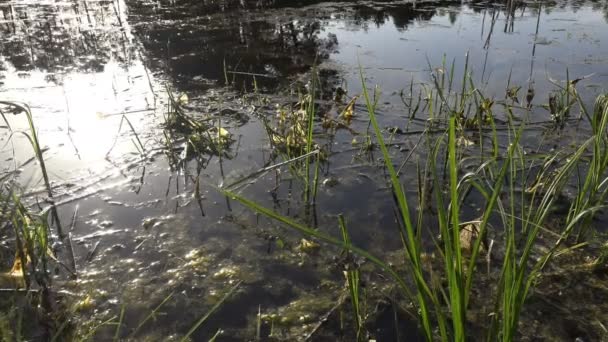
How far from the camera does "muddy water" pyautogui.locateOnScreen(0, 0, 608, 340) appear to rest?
6.05ft

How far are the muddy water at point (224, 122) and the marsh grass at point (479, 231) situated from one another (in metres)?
0.19

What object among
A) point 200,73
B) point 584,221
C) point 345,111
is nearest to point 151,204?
point 345,111

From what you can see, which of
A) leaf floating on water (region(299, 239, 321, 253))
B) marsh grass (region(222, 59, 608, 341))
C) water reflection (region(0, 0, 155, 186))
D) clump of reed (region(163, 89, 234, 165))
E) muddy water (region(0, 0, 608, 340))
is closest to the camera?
marsh grass (region(222, 59, 608, 341))

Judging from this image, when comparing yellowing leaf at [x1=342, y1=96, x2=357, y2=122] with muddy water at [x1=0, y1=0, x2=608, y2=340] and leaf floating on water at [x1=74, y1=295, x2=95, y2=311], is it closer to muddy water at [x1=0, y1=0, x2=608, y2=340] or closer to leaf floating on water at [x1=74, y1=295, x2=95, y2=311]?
muddy water at [x1=0, y1=0, x2=608, y2=340]

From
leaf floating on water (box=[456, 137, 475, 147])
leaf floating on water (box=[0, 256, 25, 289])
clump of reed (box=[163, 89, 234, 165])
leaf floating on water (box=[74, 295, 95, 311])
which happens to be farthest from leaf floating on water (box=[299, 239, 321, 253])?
leaf floating on water (box=[456, 137, 475, 147])

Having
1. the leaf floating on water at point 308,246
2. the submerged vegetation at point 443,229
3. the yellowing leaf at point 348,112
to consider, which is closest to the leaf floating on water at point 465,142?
the submerged vegetation at point 443,229

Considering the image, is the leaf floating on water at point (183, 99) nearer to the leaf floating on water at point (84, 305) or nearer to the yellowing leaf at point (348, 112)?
the yellowing leaf at point (348, 112)

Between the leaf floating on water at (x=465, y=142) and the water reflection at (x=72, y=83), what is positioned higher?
the water reflection at (x=72, y=83)

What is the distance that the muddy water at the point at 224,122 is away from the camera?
1.84 metres

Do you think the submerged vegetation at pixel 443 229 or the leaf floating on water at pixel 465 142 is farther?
the leaf floating on water at pixel 465 142

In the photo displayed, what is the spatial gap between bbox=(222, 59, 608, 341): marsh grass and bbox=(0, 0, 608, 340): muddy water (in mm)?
186

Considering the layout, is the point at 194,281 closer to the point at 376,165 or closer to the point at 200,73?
the point at 376,165

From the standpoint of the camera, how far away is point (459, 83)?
3.92 m

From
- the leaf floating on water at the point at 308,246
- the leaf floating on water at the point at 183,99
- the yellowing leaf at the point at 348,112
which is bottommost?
the leaf floating on water at the point at 308,246
